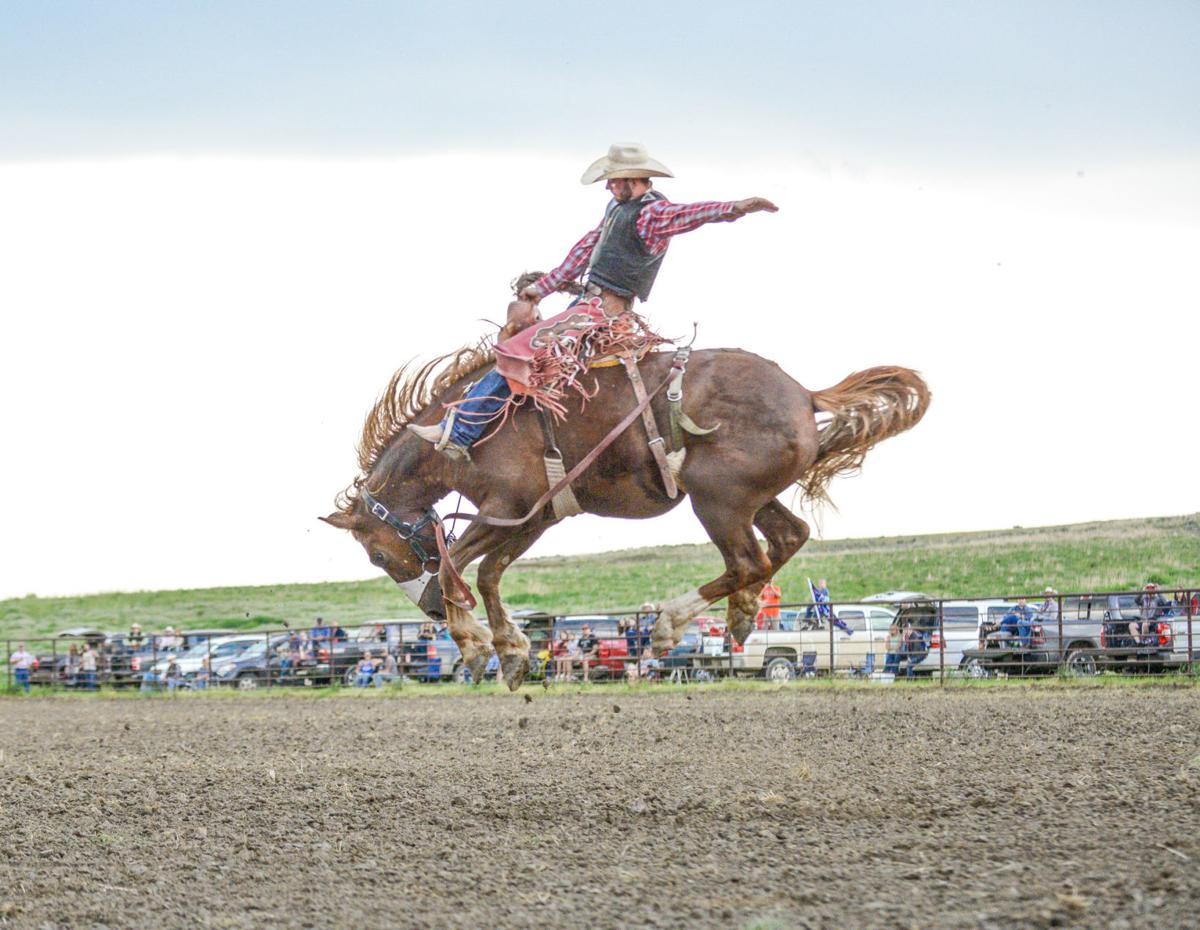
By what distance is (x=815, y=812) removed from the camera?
6.92 meters

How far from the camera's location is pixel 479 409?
315 inches

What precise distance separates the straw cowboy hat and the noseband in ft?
7.20

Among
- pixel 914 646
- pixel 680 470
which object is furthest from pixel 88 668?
pixel 680 470

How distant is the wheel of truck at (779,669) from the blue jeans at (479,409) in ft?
45.3

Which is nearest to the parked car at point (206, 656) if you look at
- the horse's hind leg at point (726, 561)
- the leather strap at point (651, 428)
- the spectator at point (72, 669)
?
the spectator at point (72, 669)

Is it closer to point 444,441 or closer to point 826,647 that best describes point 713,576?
point 826,647

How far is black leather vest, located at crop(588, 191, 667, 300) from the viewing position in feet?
26.3

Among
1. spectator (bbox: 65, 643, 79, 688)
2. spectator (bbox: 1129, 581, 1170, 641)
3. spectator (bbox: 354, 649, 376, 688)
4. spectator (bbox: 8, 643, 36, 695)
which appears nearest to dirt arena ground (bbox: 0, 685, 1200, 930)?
spectator (bbox: 1129, 581, 1170, 641)

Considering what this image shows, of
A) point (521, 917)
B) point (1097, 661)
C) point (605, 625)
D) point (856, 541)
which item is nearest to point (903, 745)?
point (521, 917)

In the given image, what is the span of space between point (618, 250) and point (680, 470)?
1.35 meters

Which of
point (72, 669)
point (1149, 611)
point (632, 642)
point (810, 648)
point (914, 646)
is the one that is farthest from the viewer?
point (72, 669)

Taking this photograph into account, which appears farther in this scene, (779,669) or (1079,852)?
(779,669)

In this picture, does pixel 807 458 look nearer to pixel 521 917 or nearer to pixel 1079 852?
pixel 1079 852

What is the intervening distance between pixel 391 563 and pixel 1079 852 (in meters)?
4.64
